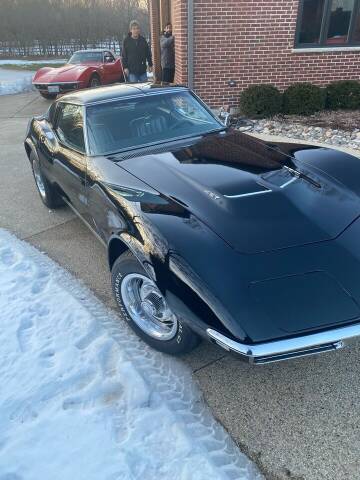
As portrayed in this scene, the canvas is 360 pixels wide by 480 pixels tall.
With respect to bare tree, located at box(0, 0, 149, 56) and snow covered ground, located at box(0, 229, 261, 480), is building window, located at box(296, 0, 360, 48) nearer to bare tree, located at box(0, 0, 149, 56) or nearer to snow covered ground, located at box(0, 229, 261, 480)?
snow covered ground, located at box(0, 229, 261, 480)

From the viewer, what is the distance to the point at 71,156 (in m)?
3.43

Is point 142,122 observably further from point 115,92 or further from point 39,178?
point 39,178

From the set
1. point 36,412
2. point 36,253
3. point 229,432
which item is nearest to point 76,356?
point 36,412

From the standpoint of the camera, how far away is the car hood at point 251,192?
2.21 meters

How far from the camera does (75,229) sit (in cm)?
429

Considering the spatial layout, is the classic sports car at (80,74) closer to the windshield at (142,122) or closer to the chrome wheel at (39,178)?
the chrome wheel at (39,178)

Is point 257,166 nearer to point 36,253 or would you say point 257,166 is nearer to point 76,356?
point 76,356

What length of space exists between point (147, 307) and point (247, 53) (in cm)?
705

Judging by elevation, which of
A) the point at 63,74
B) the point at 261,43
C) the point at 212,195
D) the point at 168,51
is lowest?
the point at 63,74

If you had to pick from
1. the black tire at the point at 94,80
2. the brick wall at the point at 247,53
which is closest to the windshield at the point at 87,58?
the black tire at the point at 94,80

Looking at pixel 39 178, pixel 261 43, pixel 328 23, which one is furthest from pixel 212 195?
pixel 328 23

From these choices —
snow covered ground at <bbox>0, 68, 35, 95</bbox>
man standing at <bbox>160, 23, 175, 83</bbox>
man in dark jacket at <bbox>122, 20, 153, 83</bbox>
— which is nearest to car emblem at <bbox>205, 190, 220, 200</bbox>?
man in dark jacket at <bbox>122, 20, 153, 83</bbox>

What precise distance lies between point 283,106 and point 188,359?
22.4 feet

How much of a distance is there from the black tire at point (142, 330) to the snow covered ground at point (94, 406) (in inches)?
3.6
